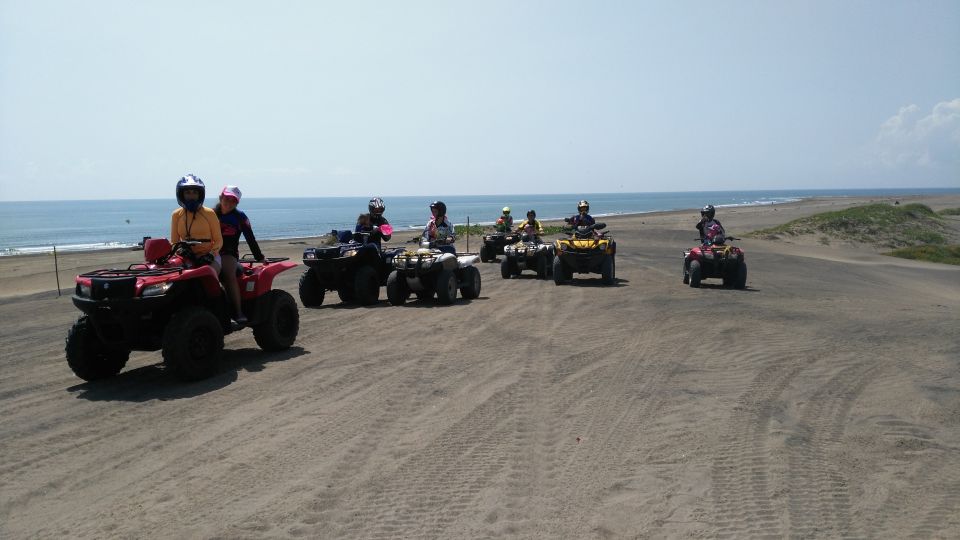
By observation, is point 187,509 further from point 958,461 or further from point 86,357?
point 958,461

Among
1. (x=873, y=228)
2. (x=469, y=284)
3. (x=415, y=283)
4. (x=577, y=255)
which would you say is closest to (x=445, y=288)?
(x=415, y=283)

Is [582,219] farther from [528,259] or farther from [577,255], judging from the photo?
[528,259]

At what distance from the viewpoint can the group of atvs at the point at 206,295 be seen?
7.29m

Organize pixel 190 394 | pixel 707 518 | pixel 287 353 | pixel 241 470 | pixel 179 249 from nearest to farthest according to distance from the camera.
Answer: pixel 707 518
pixel 241 470
pixel 190 394
pixel 179 249
pixel 287 353

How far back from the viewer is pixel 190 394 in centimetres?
725

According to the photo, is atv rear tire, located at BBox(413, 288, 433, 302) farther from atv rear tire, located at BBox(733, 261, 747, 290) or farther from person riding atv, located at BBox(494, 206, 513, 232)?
person riding atv, located at BBox(494, 206, 513, 232)

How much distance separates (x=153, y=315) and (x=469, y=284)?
7620mm

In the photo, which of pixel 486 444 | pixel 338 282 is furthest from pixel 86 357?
pixel 338 282

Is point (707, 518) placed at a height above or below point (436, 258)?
below

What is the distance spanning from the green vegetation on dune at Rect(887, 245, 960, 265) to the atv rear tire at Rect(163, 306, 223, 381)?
2923 cm

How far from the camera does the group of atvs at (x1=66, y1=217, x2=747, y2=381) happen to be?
7293mm

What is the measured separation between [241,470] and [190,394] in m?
2.31

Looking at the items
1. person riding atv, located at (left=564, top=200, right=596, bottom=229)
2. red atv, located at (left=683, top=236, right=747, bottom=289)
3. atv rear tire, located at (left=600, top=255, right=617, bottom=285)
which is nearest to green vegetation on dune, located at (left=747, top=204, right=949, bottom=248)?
red atv, located at (left=683, top=236, right=747, bottom=289)

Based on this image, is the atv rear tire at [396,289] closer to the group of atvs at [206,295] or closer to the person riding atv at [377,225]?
the group of atvs at [206,295]
